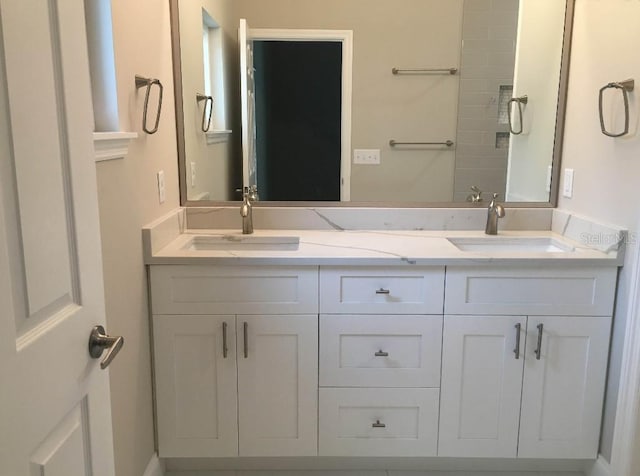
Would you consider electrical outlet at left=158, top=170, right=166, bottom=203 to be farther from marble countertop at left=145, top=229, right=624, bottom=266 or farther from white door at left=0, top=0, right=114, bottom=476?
white door at left=0, top=0, right=114, bottom=476

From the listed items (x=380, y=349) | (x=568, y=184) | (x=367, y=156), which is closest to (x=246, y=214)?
(x=367, y=156)

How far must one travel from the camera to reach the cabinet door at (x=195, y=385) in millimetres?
1970

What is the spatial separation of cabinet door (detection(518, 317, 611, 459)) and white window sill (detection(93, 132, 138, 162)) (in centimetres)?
151

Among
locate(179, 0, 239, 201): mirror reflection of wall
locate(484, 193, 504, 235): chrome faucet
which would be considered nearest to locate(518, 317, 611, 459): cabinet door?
locate(484, 193, 504, 235): chrome faucet

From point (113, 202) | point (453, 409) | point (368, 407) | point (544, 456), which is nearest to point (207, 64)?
point (113, 202)

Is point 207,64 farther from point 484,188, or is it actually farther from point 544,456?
point 544,456

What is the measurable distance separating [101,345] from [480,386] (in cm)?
145

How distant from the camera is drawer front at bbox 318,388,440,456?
202 cm

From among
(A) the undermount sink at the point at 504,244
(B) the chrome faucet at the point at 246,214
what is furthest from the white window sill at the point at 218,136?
(A) the undermount sink at the point at 504,244

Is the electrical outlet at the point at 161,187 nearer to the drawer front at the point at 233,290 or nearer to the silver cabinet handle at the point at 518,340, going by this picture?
the drawer front at the point at 233,290

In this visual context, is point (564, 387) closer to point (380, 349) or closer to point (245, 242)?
point (380, 349)

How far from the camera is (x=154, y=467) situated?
6.60 ft

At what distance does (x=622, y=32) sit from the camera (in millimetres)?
1837

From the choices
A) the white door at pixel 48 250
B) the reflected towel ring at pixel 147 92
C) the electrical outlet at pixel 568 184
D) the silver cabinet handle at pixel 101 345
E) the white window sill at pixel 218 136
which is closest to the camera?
the white door at pixel 48 250
